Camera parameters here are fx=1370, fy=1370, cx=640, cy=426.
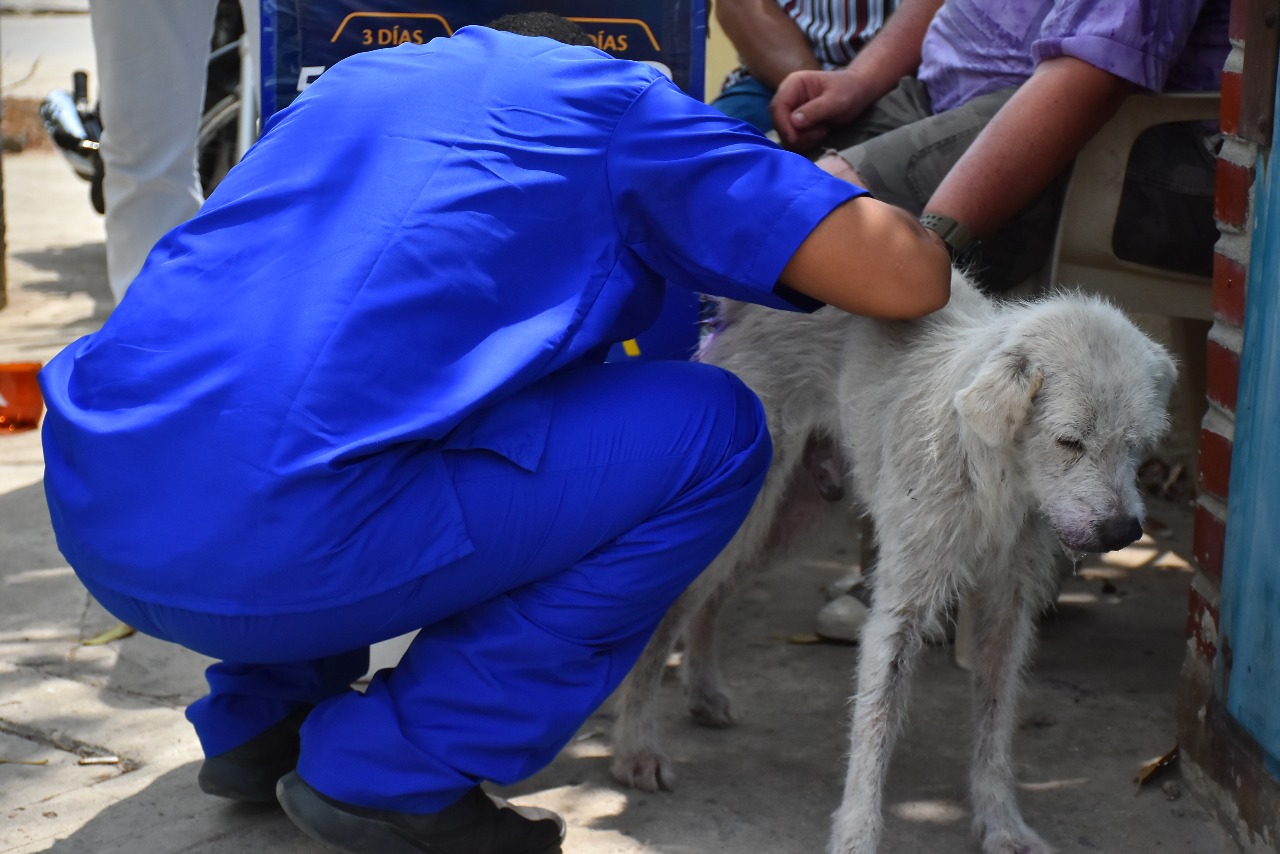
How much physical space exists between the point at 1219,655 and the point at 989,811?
580 millimetres

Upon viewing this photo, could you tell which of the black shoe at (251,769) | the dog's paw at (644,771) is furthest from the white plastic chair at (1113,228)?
the black shoe at (251,769)

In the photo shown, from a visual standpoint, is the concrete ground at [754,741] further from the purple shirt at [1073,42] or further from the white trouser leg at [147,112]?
the purple shirt at [1073,42]

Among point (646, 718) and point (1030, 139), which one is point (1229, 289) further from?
point (646, 718)

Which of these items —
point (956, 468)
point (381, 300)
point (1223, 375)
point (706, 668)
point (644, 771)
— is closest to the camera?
point (381, 300)

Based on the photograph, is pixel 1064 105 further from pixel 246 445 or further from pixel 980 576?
pixel 246 445

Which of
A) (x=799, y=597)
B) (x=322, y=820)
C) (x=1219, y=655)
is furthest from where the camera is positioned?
(x=799, y=597)

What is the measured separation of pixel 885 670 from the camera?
2828 mm

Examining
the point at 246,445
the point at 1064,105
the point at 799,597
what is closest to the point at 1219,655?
the point at 1064,105

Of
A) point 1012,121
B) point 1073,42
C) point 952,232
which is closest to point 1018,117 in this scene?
point 1012,121

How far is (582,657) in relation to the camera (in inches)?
103

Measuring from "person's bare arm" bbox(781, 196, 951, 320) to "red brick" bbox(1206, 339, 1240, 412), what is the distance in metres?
0.64

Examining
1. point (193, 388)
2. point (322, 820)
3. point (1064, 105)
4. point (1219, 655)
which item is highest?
point (1064, 105)

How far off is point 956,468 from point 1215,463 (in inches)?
24.2

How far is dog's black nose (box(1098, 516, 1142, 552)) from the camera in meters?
2.51
